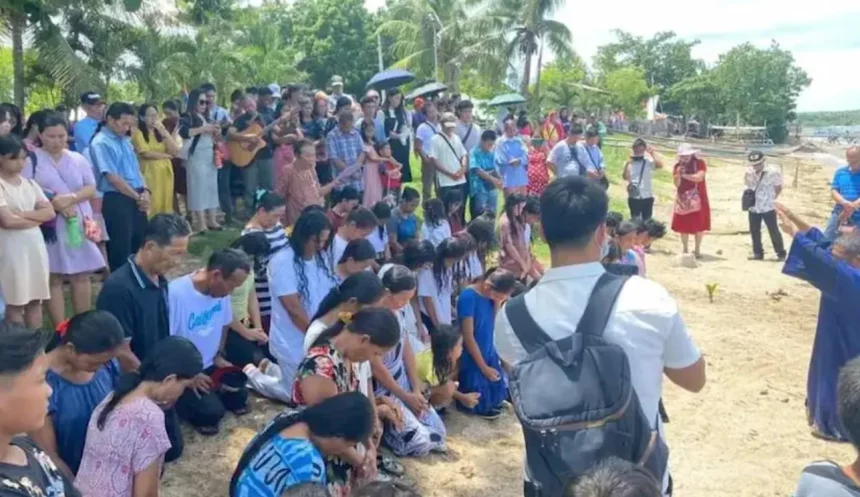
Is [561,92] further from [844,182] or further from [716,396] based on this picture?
[716,396]

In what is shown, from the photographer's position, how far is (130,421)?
10.6ft

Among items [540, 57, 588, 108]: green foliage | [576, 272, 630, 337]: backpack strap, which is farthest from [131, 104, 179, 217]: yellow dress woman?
[540, 57, 588, 108]: green foliage

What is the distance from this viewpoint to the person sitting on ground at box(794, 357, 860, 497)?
218 centimetres

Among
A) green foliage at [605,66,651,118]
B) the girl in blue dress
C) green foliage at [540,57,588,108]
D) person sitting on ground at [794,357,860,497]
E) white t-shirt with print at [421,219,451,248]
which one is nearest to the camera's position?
person sitting on ground at [794,357,860,497]

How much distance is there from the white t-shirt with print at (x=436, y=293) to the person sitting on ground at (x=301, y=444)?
3.31 metres

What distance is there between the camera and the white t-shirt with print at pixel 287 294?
18.2ft

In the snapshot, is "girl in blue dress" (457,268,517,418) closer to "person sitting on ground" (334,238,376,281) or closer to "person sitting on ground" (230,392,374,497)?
"person sitting on ground" (334,238,376,281)

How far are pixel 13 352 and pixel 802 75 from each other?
70.6m

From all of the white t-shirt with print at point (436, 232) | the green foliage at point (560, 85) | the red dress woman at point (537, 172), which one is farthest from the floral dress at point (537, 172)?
the green foliage at point (560, 85)

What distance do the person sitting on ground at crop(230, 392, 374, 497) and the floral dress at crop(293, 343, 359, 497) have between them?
0.41m

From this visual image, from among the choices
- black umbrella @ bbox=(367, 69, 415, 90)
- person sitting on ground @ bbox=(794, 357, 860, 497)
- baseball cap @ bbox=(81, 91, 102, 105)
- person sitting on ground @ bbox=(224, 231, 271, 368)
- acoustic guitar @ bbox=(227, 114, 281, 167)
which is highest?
black umbrella @ bbox=(367, 69, 415, 90)

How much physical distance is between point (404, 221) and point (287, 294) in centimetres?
277

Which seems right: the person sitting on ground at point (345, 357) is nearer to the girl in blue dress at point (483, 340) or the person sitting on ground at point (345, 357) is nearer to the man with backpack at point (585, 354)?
the man with backpack at point (585, 354)

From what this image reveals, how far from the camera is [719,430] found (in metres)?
6.26
